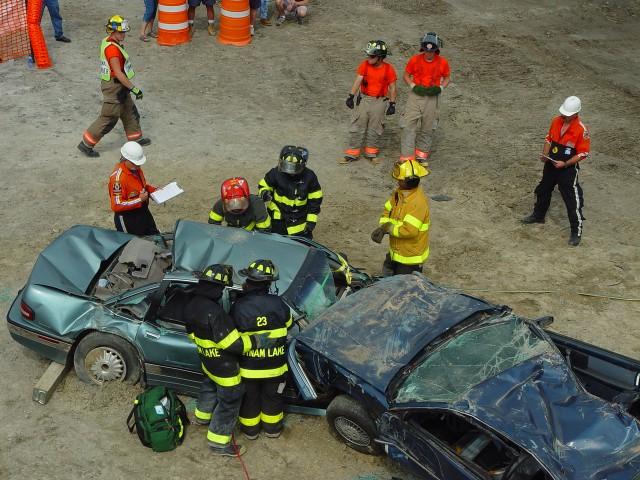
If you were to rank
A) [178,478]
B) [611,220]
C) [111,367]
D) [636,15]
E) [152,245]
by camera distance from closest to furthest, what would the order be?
[178,478]
[111,367]
[152,245]
[611,220]
[636,15]

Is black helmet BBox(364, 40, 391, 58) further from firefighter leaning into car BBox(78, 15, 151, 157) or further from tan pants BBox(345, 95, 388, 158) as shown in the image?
firefighter leaning into car BBox(78, 15, 151, 157)

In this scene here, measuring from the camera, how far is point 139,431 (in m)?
6.75

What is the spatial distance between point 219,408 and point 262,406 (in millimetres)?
384

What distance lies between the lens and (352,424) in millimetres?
6586

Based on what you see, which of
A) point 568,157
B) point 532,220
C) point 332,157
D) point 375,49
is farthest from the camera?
point 332,157

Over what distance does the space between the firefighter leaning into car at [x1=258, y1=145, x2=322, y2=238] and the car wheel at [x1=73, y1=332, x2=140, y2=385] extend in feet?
7.90

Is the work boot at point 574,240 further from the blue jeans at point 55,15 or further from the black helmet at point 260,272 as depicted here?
the blue jeans at point 55,15

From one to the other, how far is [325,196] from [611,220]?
4019 millimetres

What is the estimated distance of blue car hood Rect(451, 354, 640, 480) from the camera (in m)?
5.28

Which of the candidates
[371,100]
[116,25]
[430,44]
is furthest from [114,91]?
[430,44]

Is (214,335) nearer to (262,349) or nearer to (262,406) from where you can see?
(262,349)

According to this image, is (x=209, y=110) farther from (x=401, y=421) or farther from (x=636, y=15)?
(x=636, y=15)

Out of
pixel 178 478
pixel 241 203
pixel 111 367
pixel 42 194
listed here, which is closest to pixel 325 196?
pixel 241 203

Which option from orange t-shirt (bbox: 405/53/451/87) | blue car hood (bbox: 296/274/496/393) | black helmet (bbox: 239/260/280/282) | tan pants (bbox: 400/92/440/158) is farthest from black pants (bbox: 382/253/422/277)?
orange t-shirt (bbox: 405/53/451/87)
